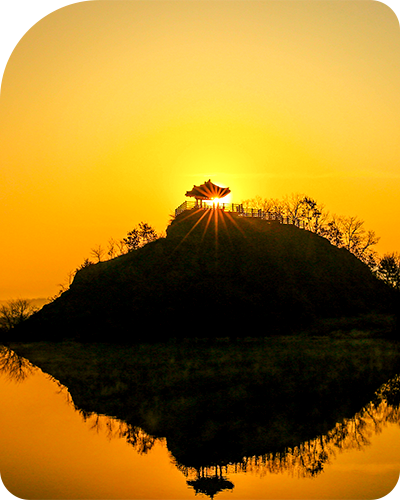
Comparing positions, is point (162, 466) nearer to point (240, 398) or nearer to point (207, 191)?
point (240, 398)

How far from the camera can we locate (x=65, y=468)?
17016mm

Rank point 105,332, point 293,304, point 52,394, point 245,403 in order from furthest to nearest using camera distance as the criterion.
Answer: point 293,304 → point 105,332 → point 52,394 → point 245,403

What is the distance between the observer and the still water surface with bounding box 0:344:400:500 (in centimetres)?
1431

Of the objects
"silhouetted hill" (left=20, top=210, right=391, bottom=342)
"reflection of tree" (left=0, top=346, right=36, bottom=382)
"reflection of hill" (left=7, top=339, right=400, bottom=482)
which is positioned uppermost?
"silhouetted hill" (left=20, top=210, right=391, bottom=342)

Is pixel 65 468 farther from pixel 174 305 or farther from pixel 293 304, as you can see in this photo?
pixel 293 304

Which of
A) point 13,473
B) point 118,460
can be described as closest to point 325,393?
point 118,460

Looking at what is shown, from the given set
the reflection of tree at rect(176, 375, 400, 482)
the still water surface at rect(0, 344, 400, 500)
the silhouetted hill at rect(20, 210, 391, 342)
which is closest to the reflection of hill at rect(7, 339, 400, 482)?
the reflection of tree at rect(176, 375, 400, 482)

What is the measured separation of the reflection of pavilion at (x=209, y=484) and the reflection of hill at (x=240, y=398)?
9cm

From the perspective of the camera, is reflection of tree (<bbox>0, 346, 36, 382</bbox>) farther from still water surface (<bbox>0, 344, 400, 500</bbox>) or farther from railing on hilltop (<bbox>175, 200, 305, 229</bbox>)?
railing on hilltop (<bbox>175, 200, 305, 229</bbox>)

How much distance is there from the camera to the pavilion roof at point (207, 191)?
6819 centimetres

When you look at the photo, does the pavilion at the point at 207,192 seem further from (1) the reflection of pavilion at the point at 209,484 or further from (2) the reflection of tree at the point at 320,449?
(1) the reflection of pavilion at the point at 209,484

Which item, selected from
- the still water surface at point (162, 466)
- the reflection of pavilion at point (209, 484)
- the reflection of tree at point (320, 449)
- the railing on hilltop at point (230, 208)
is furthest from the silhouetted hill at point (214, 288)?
the reflection of pavilion at point (209, 484)

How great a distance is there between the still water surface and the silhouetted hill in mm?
28394

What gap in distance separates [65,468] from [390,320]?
4744 cm
